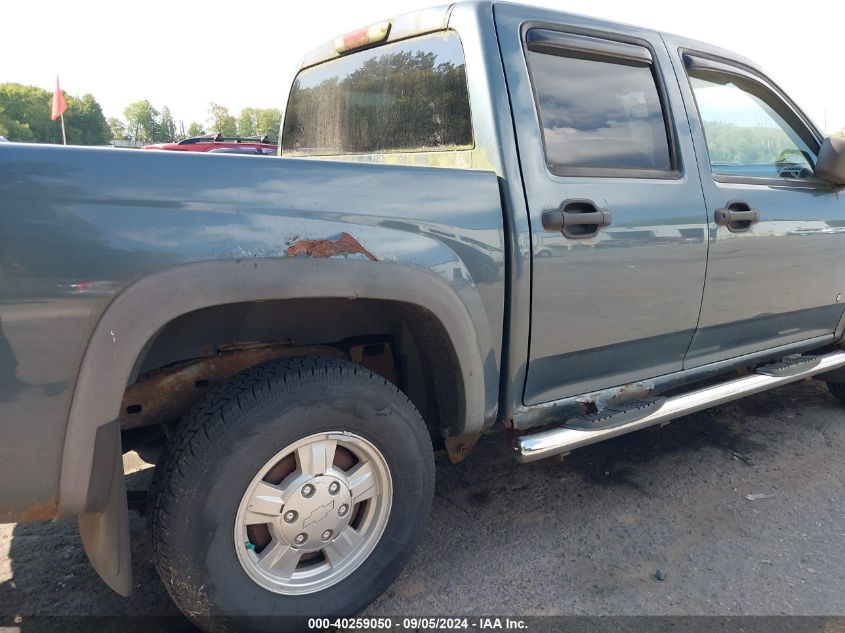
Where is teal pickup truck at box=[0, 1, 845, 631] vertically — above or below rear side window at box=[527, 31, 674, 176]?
below

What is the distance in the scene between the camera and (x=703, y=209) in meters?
2.83

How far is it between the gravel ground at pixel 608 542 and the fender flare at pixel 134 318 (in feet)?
2.36

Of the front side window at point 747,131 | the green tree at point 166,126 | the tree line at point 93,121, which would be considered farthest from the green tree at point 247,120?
the front side window at point 747,131

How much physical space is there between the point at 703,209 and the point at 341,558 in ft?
6.79

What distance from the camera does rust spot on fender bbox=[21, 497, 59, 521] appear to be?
5.48ft

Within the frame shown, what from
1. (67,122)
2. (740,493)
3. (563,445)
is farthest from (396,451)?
(67,122)

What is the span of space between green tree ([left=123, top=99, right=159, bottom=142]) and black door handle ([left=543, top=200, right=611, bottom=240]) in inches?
4293

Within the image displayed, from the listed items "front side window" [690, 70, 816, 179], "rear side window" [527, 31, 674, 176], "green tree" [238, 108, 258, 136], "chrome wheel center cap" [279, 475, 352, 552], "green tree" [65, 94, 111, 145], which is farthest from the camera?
"green tree" [238, 108, 258, 136]

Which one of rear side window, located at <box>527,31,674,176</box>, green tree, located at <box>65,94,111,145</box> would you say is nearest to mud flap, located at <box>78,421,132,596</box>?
rear side window, located at <box>527,31,674,176</box>

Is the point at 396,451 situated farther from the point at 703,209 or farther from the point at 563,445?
the point at 703,209

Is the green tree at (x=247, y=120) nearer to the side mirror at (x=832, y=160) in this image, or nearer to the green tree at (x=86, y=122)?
the green tree at (x=86, y=122)

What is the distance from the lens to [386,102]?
117 inches

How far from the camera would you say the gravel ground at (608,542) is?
2.39m

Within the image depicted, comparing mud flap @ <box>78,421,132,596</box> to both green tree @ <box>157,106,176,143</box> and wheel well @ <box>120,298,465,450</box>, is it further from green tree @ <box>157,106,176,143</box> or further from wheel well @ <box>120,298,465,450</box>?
green tree @ <box>157,106,176,143</box>
